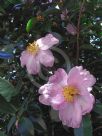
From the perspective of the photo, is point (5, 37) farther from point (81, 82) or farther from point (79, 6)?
point (81, 82)

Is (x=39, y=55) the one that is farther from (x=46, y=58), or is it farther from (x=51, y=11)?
(x=51, y=11)

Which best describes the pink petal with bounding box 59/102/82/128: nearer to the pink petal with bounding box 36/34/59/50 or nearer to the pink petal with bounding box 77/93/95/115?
the pink petal with bounding box 77/93/95/115

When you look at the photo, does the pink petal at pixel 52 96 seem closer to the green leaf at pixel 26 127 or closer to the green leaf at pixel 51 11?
the green leaf at pixel 26 127

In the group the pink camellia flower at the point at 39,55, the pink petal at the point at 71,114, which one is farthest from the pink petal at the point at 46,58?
the pink petal at the point at 71,114

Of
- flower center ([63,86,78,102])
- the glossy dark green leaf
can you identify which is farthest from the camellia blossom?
the glossy dark green leaf

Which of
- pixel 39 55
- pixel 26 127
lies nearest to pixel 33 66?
pixel 39 55

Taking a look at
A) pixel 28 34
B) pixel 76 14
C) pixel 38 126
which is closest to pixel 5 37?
pixel 28 34

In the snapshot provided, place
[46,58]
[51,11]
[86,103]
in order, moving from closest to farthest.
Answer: [86,103] < [46,58] < [51,11]
